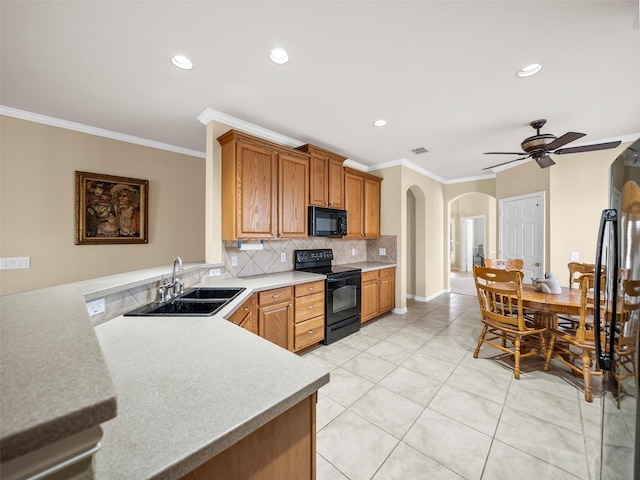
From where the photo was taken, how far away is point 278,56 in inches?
72.7

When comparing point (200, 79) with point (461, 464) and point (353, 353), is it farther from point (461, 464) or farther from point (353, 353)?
point (461, 464)

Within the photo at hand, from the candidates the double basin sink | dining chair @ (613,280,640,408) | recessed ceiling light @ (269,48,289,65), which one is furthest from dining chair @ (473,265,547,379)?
recessed ceiling light @ (269,48,289,65)

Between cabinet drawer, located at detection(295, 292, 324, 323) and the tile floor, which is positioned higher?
cabinet drawer, located at detection(295, 292, 324, 323)

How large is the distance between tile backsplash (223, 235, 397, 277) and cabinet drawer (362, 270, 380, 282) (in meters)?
0.63

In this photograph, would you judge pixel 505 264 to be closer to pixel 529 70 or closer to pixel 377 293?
pixel 377 293

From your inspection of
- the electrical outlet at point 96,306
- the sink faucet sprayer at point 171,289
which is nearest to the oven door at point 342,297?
the sink faucet sprayer at point 171,289

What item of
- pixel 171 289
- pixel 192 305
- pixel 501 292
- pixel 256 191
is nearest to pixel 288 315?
pixel 192 305

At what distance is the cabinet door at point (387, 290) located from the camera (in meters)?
4.17

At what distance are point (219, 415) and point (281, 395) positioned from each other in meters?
0.18

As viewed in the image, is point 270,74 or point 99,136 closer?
point 270,74

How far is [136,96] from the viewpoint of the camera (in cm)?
233

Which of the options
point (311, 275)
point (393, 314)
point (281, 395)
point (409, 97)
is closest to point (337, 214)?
point (311, 275)

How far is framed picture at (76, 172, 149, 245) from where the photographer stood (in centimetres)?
292

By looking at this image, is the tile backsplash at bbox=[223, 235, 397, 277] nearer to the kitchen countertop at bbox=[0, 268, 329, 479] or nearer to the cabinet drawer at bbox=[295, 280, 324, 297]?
the cabinet drawer at bbox=[295, 280, 324, 297]
